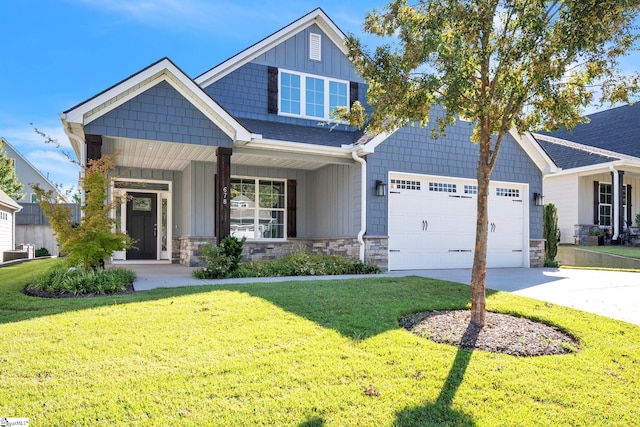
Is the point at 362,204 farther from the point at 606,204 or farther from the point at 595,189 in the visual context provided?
the point at 606,204

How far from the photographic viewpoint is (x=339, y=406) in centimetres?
299

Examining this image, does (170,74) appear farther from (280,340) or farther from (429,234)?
(429,234)

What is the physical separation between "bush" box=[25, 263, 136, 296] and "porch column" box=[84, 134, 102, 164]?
2086mm

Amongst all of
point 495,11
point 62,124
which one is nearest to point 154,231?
point 62,124

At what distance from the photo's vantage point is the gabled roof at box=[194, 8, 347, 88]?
1173cm

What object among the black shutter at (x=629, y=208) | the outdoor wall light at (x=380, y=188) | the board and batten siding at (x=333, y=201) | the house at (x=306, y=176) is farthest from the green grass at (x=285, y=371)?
the black shutter at (x=629, y=208)

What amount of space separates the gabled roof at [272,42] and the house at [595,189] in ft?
30.5

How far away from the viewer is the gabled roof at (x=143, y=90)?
803 cm

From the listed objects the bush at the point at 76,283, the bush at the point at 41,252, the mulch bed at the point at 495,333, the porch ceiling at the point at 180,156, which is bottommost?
the bush at the point at 41,252

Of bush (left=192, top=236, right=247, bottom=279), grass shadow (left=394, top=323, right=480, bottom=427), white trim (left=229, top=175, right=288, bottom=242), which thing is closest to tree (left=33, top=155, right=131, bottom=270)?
bush (left=192, top=236, right=247, bottom=279)

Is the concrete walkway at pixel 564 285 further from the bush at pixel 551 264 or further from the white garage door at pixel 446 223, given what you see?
the bush at pixel 551 264

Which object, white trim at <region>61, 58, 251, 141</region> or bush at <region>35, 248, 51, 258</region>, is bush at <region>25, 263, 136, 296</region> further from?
bush at <region>35, 248, 51, 258</region>

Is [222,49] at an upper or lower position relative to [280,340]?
upper

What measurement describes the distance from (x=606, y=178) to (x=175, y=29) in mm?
17338
